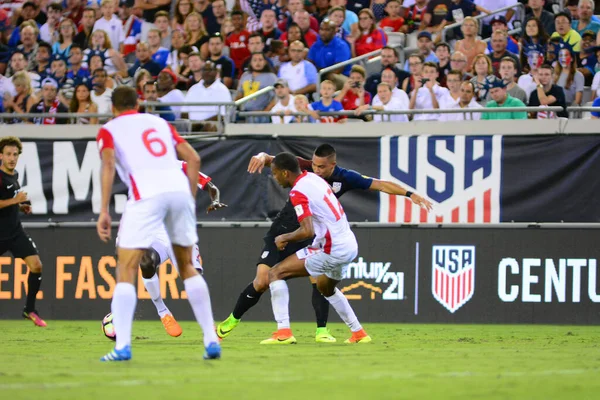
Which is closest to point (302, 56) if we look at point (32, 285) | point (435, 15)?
point (435, 15)

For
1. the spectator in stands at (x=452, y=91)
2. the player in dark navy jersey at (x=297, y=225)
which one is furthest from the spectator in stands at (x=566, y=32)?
the player in dark navy jersey at (x=297, y=225)

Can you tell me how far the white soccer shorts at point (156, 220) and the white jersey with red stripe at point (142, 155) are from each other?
6 centimetres

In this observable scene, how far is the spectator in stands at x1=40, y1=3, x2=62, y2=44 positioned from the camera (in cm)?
2069

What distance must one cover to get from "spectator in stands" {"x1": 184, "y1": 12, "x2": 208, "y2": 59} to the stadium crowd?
0.09 feet

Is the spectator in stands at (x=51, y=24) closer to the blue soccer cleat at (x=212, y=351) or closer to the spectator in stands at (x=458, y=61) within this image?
the spectator in stands at (x=458, y=61)

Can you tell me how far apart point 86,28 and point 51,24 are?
94 cm

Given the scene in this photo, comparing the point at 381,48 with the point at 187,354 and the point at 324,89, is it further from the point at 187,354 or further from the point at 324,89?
the point at 187,354

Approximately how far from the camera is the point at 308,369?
7543mm

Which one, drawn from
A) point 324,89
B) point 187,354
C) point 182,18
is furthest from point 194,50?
point 187,354

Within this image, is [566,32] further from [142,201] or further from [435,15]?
[142,201]

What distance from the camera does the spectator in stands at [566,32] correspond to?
17141 mm

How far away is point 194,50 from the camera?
18734 millimetres

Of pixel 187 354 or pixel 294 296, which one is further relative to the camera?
pixel 294 296

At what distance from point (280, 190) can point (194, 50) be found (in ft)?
12.7
